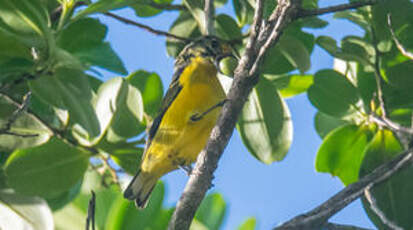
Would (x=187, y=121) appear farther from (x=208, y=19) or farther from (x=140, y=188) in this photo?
(x=208, y=19)

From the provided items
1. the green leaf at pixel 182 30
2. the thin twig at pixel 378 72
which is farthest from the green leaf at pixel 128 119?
the thin twig at pixel 378 72

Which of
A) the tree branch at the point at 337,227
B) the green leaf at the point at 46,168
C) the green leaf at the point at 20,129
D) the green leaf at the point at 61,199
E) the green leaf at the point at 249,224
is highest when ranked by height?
the green leaf at the point at 20,129

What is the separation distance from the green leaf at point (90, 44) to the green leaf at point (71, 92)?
A: 0.40 ft

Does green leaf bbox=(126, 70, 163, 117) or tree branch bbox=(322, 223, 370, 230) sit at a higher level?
green leaf bbox=(126, 70, 163, 117)

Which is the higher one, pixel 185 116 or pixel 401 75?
pixel 401 75

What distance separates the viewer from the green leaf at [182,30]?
3230 mm

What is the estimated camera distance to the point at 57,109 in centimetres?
240

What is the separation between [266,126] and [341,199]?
694 mm

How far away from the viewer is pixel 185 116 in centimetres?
311

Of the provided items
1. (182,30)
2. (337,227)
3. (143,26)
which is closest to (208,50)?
(182,30)

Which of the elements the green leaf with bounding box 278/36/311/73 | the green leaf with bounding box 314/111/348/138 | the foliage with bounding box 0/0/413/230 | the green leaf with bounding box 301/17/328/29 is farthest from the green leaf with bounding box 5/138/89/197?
the green leaf with bounding box 314/111/348/138

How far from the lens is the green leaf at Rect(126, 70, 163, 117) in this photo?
108 inches

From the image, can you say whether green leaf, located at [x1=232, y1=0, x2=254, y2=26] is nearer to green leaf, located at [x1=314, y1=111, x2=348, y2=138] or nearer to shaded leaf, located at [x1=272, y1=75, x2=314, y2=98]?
shaded leaf, located at [x1=272, y1=75, x2=314, y2=98]

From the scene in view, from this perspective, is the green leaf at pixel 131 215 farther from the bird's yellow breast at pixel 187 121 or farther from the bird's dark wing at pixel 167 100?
the bird's yellow breast at pixel 187 121
